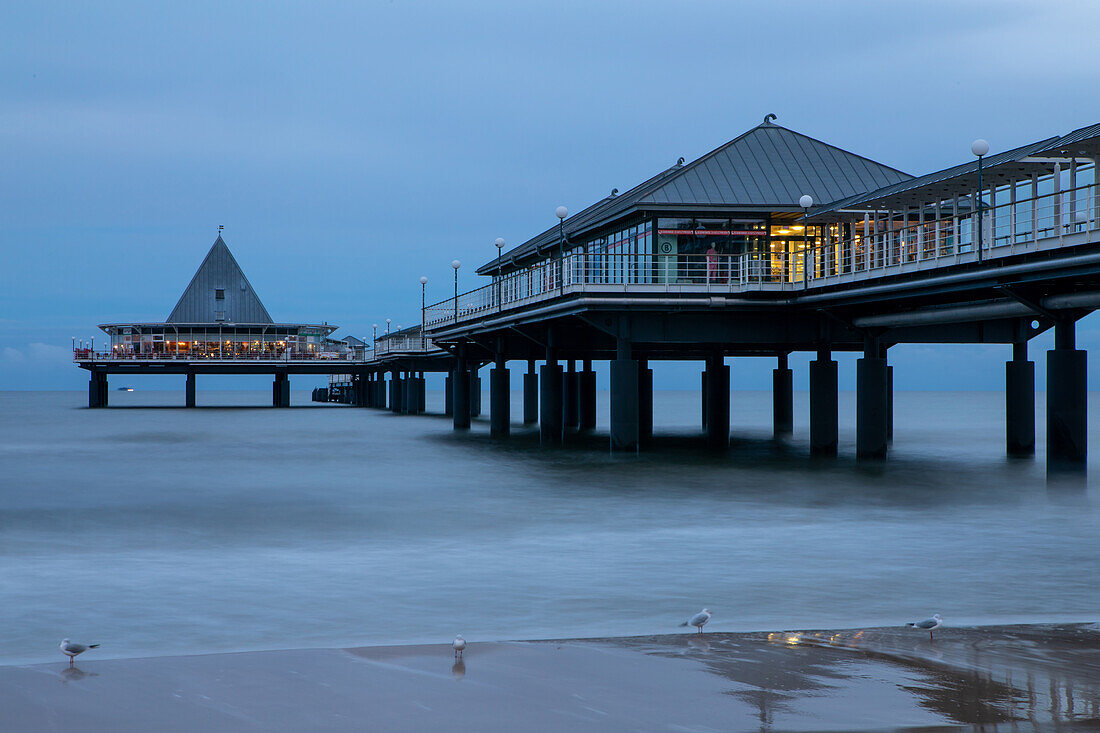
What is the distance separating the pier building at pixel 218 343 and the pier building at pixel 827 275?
55340mm

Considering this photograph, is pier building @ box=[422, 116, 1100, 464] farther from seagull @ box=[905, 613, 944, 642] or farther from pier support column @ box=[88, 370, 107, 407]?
pier support column @ box=[88, 370, 107, 407]

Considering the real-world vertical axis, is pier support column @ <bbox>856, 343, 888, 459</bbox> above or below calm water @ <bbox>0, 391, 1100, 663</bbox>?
above

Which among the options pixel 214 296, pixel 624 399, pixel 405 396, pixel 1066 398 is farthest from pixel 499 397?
pixel 214 296

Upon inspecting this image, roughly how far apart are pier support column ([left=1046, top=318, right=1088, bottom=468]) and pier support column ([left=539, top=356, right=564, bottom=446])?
78.3ft

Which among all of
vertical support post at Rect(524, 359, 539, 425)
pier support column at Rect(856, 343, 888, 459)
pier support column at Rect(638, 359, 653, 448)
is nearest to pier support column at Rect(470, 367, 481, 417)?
vertical support post at Rect(524, 359, 539, 425)

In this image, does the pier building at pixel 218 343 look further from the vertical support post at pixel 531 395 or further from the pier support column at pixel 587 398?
the pier support column at pixel 587 398

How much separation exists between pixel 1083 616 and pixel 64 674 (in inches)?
422

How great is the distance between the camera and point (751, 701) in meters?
8.80

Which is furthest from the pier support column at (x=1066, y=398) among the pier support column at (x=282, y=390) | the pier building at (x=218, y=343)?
the pier support column at (x=282, y=390)

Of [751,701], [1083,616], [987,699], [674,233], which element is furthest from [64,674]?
[674,233]

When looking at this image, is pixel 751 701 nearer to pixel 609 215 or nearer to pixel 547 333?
pixel 609 215

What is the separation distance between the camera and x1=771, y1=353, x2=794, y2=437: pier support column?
58.3m

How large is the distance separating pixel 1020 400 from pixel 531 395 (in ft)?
107

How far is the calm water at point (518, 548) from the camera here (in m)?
13.0
